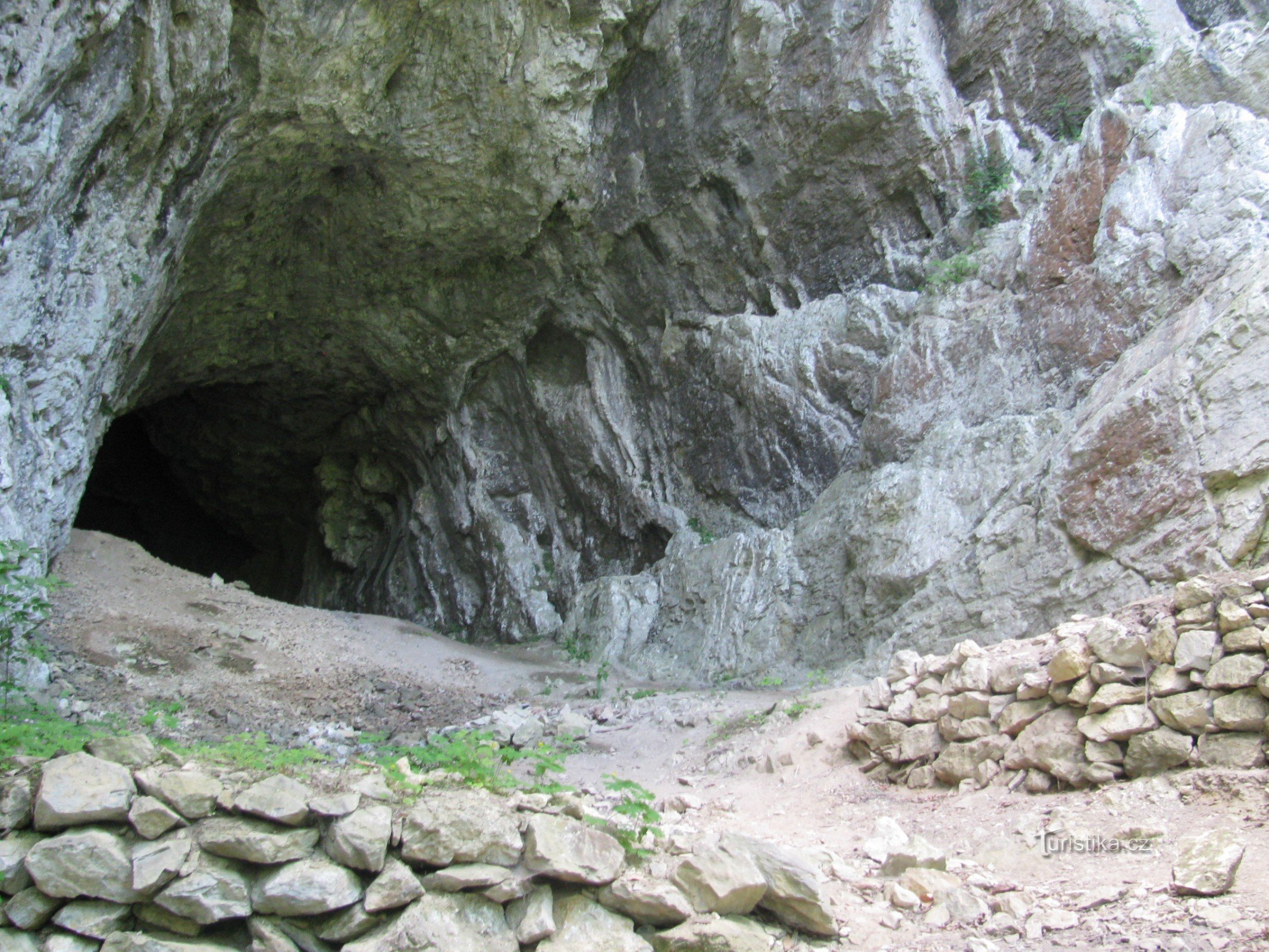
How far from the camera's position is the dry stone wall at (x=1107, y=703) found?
443 cm

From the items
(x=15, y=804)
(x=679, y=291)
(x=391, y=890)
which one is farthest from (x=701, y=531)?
(x=15, y=804)

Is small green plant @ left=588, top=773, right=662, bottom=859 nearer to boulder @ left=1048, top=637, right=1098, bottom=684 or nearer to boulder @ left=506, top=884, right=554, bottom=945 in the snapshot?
boulder @ left=506, top=884, right=554, bottom=945

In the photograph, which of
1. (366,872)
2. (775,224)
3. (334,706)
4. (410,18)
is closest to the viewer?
(366,872)

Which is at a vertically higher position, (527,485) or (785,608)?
(527,485)

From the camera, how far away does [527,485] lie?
1720cm

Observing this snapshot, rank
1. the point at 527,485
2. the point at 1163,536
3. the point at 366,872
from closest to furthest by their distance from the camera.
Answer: the point at 366,872 < the point at 1163,536 < the point at 527,485

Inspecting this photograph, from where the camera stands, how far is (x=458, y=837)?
3.27 metres

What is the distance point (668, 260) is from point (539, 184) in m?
2.65

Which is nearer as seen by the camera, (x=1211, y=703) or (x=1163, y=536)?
(x=1211, y=703)

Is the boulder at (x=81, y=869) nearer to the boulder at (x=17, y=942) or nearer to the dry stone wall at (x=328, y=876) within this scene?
the dry stone wall at (x=328, y=876)

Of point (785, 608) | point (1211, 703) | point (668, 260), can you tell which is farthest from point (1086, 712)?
point (668, 260)

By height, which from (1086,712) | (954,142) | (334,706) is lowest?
(334,706)

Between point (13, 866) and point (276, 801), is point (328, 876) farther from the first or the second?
point (13, 866)

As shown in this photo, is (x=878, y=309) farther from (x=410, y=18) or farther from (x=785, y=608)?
(x=410, y=18)
